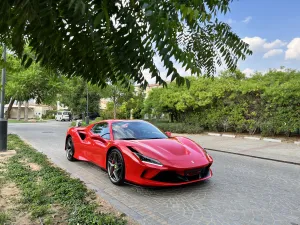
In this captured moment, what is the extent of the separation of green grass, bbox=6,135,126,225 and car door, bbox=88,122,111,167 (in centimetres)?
78

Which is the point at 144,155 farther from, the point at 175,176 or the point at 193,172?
the point at 193,172

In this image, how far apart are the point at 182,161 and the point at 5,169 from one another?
4304 millimetres

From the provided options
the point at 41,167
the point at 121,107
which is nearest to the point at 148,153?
the point at 41,167

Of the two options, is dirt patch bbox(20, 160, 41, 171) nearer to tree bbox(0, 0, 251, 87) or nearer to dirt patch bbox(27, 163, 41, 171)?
dirt patch bbox(27, 163, 41, 171)

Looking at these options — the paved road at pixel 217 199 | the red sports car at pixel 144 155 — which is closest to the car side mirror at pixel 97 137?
the red sports car at pixel 144 155

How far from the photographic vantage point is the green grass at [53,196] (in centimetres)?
331

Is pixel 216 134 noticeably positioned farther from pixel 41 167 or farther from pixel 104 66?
pixel 104 66

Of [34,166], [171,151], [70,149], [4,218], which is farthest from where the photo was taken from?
[70,149]

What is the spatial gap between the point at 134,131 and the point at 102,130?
2.90 ft

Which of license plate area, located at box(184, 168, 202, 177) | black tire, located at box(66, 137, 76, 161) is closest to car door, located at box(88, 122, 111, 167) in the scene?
black tire, located at box(66, 137, 76, 161)

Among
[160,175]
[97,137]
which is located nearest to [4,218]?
[160,175]

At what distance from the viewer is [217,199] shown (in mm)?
4219

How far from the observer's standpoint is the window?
5747 millimetres

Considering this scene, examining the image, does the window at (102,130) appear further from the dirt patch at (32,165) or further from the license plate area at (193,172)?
the license plate area at (193,172)
